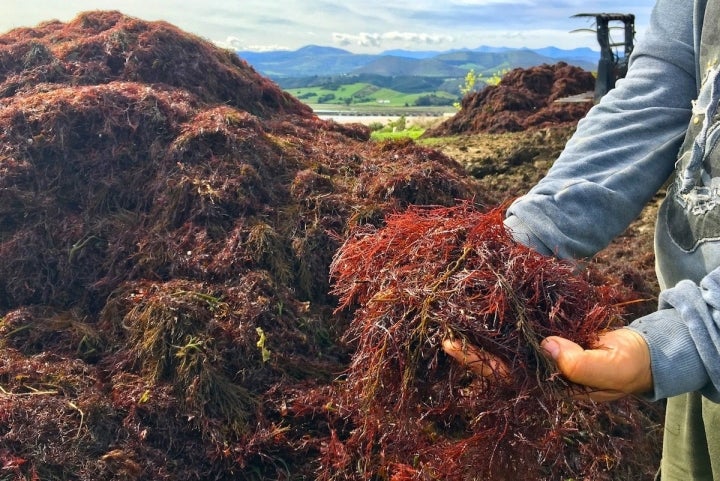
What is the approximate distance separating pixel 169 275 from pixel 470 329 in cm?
292

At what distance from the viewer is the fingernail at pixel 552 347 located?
154cm

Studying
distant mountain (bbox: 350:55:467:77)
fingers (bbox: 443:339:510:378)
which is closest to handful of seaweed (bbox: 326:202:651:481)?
fingers (bbox: 443:339:510:378)

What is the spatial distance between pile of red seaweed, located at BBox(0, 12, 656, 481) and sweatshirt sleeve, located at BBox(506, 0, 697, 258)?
3.00 feet

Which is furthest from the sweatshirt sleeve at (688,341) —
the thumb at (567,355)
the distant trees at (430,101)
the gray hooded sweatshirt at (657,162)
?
the distant trees at (430,101)

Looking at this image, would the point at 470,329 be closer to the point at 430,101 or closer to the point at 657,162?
the point at 657,162

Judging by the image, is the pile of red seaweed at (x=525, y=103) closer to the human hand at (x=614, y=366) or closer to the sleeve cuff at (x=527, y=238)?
the sleeve cuff at (x=527, y=238)

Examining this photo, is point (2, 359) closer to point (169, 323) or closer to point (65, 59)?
point (169, 323)

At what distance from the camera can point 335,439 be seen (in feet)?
10.9

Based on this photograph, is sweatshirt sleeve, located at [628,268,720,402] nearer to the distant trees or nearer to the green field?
the green field

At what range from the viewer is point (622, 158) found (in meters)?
1.90

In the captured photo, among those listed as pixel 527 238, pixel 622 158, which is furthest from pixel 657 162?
pixel 527 238

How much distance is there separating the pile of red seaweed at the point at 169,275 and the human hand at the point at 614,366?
900 millimetres

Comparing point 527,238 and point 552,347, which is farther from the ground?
point 527,238

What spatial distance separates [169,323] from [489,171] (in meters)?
6.28
